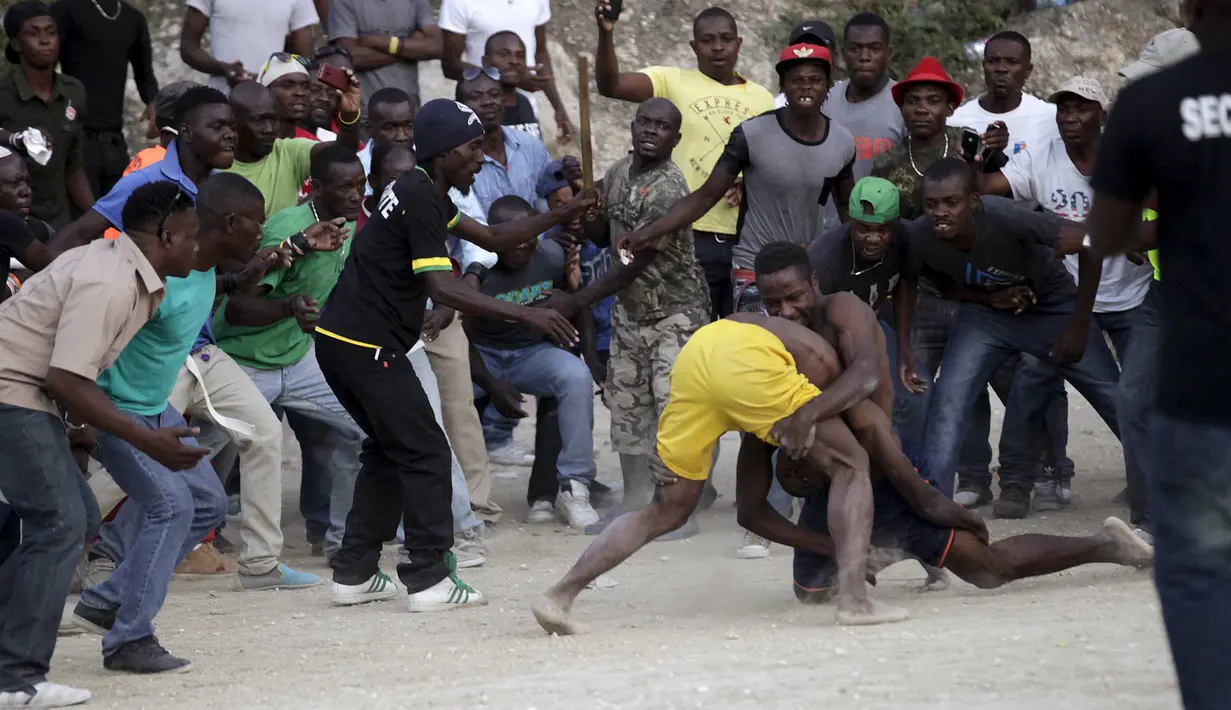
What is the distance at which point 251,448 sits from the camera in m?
Result: 7.77

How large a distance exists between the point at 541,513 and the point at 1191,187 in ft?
19.7

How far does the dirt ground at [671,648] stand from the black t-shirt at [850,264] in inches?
53.8

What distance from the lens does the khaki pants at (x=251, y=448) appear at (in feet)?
25.3

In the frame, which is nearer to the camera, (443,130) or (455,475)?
(443,130)

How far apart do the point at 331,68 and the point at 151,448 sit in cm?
435

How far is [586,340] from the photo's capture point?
955cm

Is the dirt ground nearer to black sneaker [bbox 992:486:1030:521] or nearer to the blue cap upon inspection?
black sneaker [bbox 992:486:1030:521]

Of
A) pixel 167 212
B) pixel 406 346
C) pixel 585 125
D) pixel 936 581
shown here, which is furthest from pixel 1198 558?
pixel 585 125

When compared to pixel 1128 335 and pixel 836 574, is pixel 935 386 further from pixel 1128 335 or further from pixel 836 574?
pixel 836 574

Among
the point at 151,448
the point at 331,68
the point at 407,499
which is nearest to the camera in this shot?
the point at 151,448

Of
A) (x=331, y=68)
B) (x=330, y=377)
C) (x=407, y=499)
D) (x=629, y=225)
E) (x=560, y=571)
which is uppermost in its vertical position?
(x=331, y=68)

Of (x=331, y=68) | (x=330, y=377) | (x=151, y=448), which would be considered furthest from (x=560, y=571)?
(x=331, y=68)

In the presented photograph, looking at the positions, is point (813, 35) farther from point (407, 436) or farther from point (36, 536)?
point (36, 536)

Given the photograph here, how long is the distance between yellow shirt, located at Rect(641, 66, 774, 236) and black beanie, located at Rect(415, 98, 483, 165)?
2.31m
